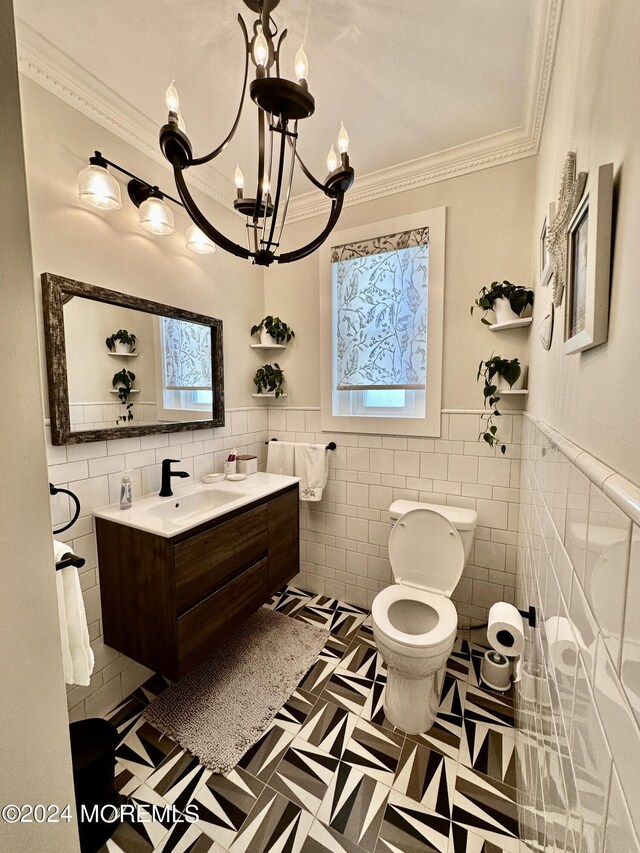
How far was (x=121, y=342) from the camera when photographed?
1.61 meters

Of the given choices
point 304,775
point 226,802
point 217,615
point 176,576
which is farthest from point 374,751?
point 176,576

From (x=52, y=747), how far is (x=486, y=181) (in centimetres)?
261

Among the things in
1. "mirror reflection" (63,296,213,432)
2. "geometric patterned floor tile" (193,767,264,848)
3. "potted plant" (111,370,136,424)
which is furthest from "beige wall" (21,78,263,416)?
"geometric patterned floor tile" (193,767,264,848)

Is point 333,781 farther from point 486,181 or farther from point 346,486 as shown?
point 486,181

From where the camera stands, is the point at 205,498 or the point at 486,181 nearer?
the point at 486,181

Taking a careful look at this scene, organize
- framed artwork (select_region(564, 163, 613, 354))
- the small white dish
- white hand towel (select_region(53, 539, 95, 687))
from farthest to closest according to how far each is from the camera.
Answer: the small white dish
white hand towel (select_region(53, 539, 95, 687))
framed artwork (select_region(564, 163, 613, 354))

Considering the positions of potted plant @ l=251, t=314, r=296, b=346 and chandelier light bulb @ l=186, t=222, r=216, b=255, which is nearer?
chandelier light bulb @ l=186, t=222, r=216, b=255

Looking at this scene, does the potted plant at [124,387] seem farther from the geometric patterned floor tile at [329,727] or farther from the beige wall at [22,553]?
the geometric patterned floor tile at [329,727]

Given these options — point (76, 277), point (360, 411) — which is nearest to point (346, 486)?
point (360, 411)

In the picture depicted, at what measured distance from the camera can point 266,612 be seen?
226 cm

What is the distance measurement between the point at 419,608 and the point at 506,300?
1604mm

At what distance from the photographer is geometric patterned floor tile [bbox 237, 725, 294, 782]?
4.35 ft

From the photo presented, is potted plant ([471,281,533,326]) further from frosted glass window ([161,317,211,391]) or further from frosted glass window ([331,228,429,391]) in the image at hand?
frosted glass window ([161,317,211,391])

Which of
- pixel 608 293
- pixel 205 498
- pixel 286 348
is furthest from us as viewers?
pixel 286 348
